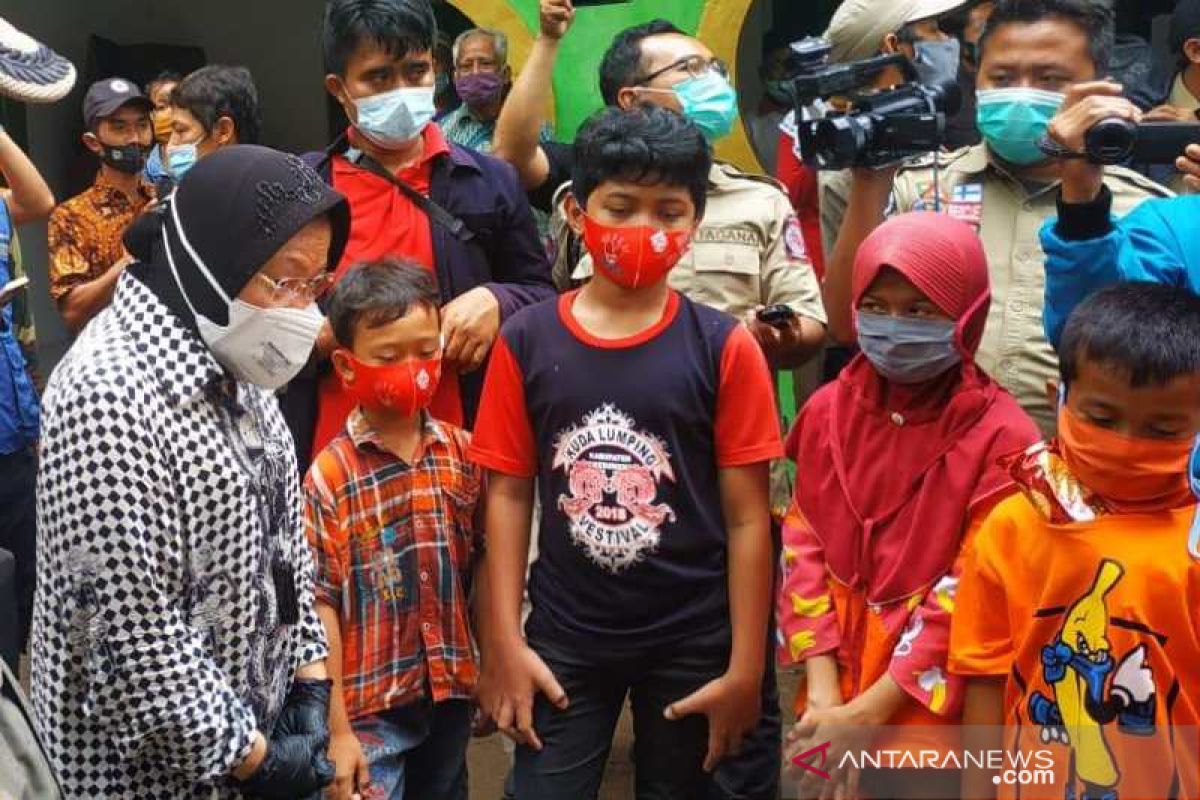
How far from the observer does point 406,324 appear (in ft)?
9.81

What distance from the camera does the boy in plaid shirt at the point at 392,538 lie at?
2.92 meters

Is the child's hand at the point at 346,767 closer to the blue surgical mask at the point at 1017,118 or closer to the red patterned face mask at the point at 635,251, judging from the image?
the red patterned face mask at the point at 635,251

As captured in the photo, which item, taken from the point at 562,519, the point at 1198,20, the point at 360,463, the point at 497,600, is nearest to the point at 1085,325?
the point at 562,519

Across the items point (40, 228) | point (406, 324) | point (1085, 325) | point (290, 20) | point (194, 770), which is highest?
point (1085, 325)

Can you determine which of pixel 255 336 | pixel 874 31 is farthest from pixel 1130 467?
pixel 874 31

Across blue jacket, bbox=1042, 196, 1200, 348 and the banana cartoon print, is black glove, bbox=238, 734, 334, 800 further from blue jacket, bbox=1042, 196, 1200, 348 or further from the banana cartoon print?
blue jacket, bbox=1042, 196, 1200, 348

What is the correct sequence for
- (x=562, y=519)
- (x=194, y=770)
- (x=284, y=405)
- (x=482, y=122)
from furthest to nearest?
(x=482, y=122) → (x=284, y=405) → (x=562, y=519) → (x=194, y=770)

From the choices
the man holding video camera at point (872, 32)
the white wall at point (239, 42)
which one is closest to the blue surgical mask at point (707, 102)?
the man holding video camera at point (872, 32)

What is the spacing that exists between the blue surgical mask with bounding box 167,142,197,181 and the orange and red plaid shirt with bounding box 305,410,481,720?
1.86 metres

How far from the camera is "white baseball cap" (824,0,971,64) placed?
383 centimetres

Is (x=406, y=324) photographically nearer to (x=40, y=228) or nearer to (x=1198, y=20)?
(x=1198, y=20)

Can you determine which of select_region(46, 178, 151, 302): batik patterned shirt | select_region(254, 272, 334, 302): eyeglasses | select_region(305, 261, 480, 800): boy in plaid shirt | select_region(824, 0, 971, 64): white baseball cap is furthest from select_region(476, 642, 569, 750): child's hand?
select_region(46, 178, 151, 302): batik patterned shirt

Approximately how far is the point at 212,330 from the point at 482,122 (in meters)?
3.42

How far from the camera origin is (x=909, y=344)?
268 cm
